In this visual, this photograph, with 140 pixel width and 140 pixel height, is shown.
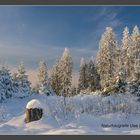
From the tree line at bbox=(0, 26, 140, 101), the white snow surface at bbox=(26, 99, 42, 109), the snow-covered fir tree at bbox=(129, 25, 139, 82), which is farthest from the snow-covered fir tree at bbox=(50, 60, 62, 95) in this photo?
the snow-covered fir tree at bbox=(129, 25, 139, 82)

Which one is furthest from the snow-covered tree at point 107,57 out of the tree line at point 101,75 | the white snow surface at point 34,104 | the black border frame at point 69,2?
the white snow surface at point 34,104

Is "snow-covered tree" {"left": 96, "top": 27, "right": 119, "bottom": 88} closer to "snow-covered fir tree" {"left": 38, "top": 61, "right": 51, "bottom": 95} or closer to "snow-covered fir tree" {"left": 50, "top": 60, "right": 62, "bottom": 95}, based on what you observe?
"snow-covered fir tree" {"left": 50, "top": 60, "right": 62, "bottom": 95}

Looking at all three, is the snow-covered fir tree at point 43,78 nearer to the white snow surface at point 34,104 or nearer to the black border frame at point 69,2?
the white snow surface at point 34,104

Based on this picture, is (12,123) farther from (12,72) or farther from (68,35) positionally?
(68,35)

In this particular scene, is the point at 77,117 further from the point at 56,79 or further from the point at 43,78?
the point at 56,79

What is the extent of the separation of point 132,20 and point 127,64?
7.34 feet

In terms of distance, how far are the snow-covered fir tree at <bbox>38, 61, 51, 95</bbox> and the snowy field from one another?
443 mm

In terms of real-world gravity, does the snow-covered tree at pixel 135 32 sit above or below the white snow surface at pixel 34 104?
above

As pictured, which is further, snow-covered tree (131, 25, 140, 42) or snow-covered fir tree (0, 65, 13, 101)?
snow-covered fir tree (0, 65, 13, 101)

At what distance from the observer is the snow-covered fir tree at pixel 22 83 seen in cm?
1363

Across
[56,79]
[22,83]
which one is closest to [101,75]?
[56,79]

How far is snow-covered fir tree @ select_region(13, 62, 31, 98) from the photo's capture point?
44.7 ft

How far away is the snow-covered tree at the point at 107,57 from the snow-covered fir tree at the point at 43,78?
1.72m

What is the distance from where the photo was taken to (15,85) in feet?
49.9
